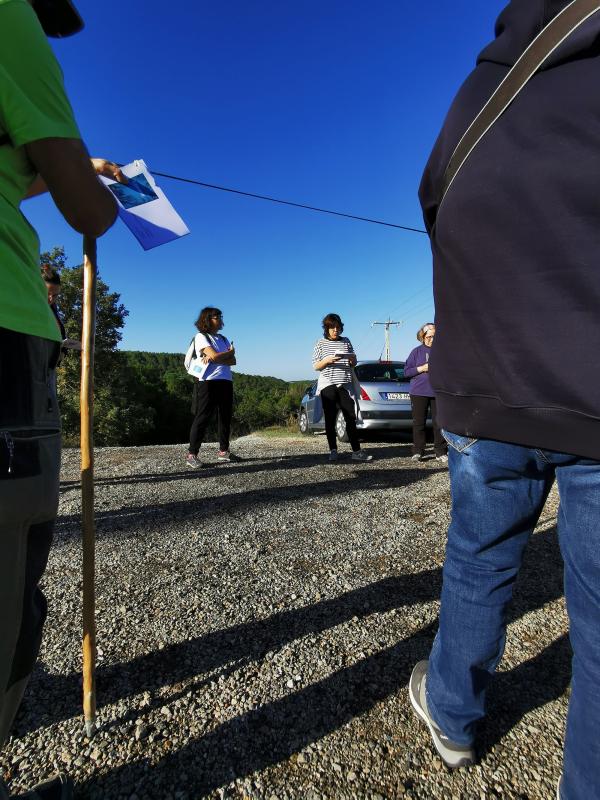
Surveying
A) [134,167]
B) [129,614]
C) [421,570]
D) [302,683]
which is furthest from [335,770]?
[134,167]

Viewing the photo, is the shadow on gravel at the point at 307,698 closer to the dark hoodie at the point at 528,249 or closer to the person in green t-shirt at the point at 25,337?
the person in green t-shirt at the point at 25,337

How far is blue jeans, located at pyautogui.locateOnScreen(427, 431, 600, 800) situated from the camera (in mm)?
895

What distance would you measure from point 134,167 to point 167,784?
210 centimetres

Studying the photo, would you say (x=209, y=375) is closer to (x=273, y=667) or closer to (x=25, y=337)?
(x=273, y=667)

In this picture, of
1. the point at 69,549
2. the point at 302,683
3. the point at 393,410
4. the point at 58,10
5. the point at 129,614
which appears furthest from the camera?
the point at 393,410

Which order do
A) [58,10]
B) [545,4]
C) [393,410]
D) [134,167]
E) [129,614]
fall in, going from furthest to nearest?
1. [393,410]
2. [129,614]
3. [134,167]
4. [58,10]
5. [545,4]

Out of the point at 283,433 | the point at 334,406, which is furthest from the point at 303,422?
the point at 334,406

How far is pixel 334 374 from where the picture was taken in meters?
5.71

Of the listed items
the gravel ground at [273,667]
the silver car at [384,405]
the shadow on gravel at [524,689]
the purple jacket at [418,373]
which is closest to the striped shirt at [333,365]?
the purple jacket at [418,373]

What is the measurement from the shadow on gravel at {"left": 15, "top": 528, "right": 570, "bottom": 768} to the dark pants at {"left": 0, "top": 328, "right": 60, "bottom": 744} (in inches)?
24.8

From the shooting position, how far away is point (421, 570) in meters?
2.46

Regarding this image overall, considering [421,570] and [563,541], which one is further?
[421,570]

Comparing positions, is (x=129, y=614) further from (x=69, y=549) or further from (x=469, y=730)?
(x=469, y=730)

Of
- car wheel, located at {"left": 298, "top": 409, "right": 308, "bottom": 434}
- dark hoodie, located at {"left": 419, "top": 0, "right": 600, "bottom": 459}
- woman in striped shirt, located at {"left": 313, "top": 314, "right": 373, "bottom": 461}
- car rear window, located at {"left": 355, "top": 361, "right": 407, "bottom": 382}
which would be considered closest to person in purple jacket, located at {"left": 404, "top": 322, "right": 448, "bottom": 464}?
woman in striped shirt, located at {"left": 313, "top": 314, "right": 373, "bottom": 461}
